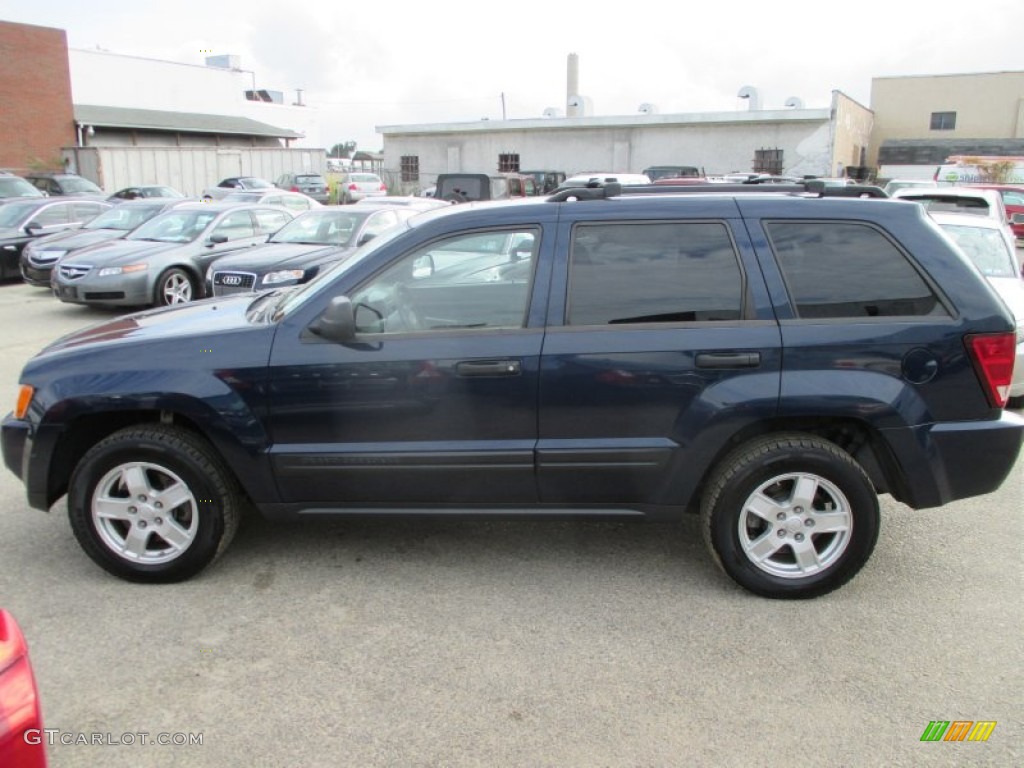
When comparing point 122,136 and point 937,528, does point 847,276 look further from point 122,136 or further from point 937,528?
point 122,136

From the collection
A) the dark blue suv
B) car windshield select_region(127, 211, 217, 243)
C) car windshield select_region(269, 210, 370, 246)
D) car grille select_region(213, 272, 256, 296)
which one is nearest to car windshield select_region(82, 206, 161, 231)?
car windshield select_region(127, 211, 217, 243)

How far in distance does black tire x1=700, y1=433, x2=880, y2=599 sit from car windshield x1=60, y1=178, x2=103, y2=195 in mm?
23438

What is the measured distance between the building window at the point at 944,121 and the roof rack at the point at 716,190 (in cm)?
4954

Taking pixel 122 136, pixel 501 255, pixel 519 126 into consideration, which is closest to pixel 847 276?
pixel 501 255

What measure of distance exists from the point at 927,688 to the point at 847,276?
68.5 inches

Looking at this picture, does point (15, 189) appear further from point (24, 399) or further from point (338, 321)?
point (338, 321)

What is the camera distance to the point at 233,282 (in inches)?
379

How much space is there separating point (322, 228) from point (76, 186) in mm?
15565

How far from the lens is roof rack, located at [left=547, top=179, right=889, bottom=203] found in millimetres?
3859

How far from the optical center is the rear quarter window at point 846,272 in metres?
3.64

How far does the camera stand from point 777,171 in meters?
31.0

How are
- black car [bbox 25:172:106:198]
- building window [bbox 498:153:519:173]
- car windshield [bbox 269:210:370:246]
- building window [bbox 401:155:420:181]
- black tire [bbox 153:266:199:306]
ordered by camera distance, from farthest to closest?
1. building window [bbox 401:155:420:181]
2. building window [bbox 498:153:519:173]
3. black car [bbox 25:172:106:198]
4. black tire [bbox 153:266:199:306]
5. car windshield [bbox 269:210:370:246]

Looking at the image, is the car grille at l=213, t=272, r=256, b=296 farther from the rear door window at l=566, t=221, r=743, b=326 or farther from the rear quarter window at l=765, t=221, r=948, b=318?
the rear quarter window at l=765, t=221, r=948, b=318
